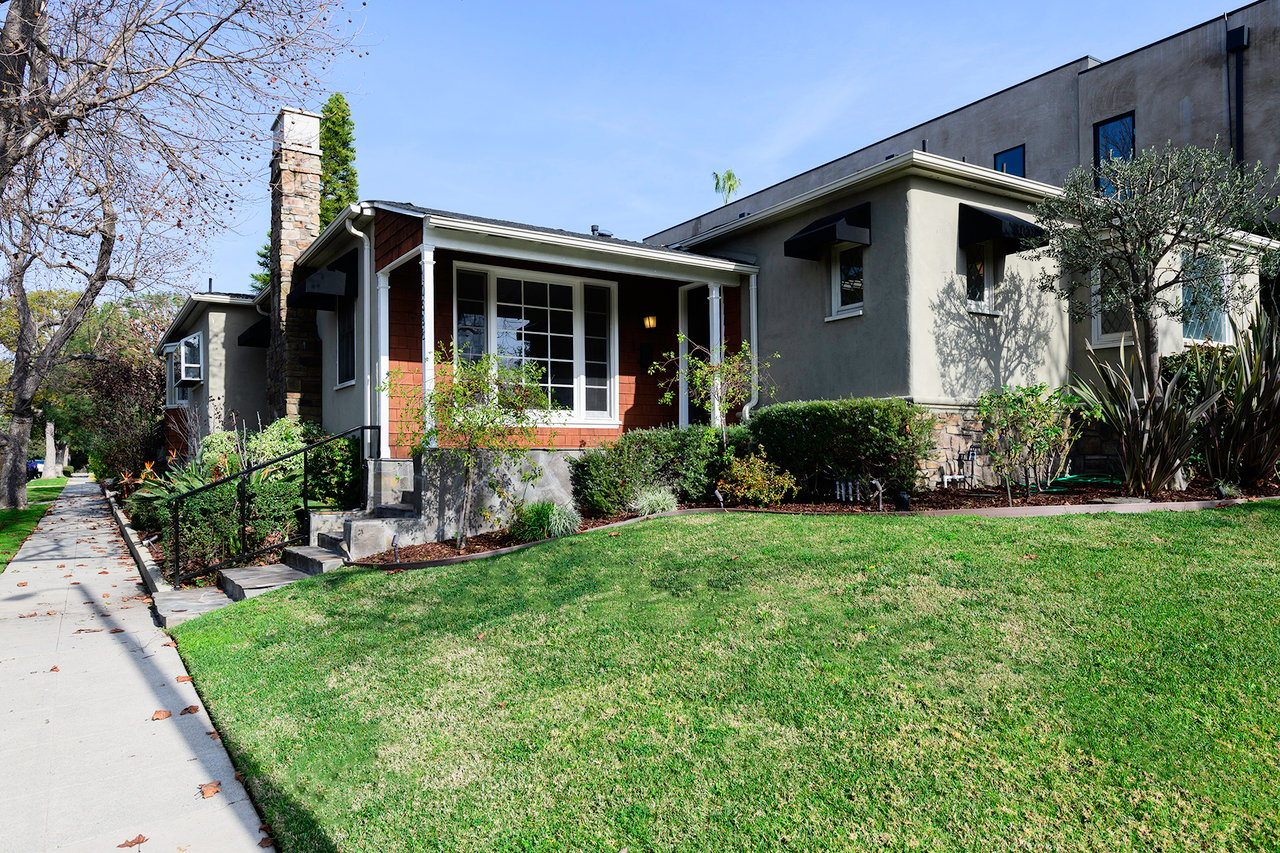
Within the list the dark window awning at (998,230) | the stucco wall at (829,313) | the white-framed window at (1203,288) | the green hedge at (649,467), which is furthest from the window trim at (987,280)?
the green hedge at (649,467)

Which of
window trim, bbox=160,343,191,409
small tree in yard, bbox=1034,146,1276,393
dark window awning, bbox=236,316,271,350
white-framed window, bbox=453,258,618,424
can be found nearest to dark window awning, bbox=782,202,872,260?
small tree in yard, bbox=1034,146,1276,393

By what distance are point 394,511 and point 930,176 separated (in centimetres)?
721

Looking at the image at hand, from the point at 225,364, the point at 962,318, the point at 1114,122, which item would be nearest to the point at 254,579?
the point at 962,318

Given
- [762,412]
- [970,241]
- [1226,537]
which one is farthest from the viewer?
[970,241]

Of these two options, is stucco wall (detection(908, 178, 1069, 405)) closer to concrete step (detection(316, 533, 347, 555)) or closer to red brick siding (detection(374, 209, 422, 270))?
red brick siding (detection(374, 209, 422, 270))

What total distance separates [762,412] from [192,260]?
1086cm

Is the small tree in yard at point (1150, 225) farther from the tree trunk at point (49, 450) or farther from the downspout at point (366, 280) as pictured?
the tree trunk at point (49, 450)

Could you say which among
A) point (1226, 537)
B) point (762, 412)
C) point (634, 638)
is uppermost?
point (762, 412)

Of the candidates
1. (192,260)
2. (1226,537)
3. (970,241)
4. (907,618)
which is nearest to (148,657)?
(907,618)

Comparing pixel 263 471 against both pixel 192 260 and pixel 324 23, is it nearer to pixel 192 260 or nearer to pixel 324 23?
pixel 324 23

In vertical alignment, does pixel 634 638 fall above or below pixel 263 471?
below

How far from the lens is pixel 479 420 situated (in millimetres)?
7414

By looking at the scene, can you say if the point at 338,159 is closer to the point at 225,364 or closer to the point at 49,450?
the point at 225,364

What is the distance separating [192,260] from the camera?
44.5 ft
